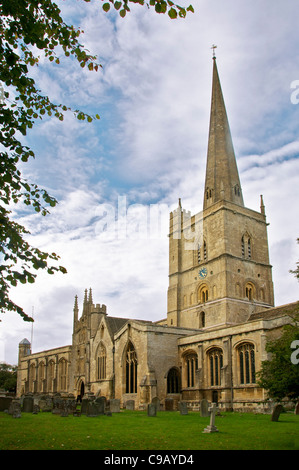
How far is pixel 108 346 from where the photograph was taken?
43.7m

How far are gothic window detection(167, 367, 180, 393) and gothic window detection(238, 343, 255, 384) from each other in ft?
25.9

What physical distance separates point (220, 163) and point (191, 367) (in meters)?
22.4

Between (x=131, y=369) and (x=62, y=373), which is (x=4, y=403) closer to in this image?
(x=131, y=369)

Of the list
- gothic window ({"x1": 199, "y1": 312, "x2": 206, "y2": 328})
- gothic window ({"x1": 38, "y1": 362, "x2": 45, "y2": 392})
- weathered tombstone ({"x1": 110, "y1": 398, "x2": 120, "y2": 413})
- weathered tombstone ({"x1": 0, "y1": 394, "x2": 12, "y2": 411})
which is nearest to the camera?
weathered tombstone ({"x1": 0, "y1": 394, "x2": 12, "y2": 411})

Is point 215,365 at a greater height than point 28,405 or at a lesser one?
greater

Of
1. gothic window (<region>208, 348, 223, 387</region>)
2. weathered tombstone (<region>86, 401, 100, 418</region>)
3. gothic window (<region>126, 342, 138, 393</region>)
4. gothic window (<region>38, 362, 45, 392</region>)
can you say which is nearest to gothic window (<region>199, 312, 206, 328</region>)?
gothic window (<region>126, 342, 138, 393</region>)

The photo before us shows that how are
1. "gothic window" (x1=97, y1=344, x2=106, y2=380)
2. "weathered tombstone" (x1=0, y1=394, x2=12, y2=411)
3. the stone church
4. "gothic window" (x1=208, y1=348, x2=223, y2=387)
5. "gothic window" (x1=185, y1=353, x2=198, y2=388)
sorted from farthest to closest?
1. "gothic window" (x1=97, y1=344, x2=106, y2=380)
2. "gothic window" (x1=185, y1=353, x2=198, y2=388)
3. "gothic window" (x1=208, y1=348, x2=223, y2=387)
4. the stone church
5. "weathered tombstone" (x1=0, y1=394, x2=12, y2=411)

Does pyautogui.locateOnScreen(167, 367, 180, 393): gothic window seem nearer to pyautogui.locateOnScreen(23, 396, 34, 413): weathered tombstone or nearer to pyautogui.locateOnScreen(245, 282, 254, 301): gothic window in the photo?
pyautogui.locateOnScreen(245, 282, 254, 301): gothic window

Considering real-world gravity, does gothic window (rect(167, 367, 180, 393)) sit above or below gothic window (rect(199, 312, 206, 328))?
Answer: below

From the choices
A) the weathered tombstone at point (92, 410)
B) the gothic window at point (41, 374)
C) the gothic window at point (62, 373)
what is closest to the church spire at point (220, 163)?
the weathered tombstone at point (92, 410)

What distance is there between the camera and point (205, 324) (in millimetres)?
41625

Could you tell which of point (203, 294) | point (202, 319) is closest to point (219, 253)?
point (203, 294)

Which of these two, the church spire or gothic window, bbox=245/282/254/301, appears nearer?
gothic window, bbox=245/282/254/301

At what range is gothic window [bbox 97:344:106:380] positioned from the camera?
44.4 meters
